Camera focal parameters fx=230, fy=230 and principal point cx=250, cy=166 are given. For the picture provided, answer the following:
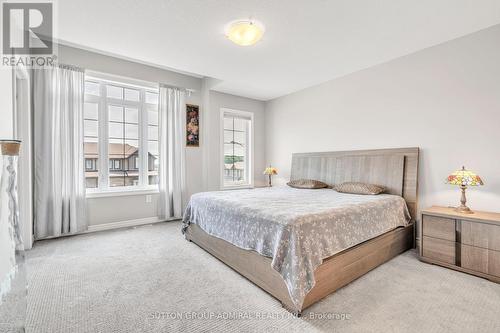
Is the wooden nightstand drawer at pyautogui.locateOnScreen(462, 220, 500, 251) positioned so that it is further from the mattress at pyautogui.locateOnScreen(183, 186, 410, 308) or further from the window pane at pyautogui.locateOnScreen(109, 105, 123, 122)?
the window pane at pyautogui.locateOnScreen(109, 105, 123, 122)

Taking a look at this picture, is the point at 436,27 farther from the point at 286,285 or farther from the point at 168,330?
the point at 168,330

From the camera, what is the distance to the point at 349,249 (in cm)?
218

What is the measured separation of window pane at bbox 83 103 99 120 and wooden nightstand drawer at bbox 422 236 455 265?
197 inches

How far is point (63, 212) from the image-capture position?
3.38 metres

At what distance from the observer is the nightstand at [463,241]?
2.21m

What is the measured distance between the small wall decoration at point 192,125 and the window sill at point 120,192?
1.11 m

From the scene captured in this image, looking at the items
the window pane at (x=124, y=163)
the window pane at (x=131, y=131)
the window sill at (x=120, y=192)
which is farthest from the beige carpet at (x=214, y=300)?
the window pane at (x=131, y=131)

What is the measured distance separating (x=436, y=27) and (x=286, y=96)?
2.84 meters

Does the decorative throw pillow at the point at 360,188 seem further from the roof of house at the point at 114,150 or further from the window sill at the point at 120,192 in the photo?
the roof of house at the point at 114,150

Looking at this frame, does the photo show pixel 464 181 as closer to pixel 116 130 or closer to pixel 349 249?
pixel 349 249

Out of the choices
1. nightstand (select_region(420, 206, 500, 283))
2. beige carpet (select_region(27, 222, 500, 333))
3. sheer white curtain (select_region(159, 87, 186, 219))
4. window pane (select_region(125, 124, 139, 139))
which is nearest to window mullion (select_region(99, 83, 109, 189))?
window pane (select_region(125, 124, 139, 139))

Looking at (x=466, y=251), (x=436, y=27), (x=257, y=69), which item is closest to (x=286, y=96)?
(x=257, y=69)

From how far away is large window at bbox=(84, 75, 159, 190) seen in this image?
378 cm

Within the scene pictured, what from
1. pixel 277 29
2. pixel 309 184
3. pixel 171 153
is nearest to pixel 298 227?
pixel 277 29
